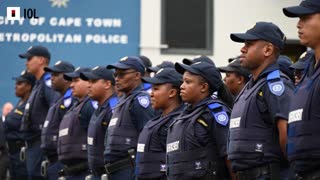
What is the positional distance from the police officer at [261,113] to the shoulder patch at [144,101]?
2.36m

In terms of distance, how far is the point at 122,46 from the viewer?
16.2 meters

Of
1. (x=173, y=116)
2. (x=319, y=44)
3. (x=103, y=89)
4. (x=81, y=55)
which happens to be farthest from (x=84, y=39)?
(x=319, y=44)

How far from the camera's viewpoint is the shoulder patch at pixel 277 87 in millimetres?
7871

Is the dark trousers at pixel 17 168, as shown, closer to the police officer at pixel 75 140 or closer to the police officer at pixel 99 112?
the police officer at pixel 75 140

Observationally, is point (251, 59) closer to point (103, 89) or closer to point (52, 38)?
point (103, 89)

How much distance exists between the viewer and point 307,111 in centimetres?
701

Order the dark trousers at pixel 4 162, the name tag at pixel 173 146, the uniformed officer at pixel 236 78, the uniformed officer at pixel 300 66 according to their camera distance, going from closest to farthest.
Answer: the uniformed officer at pixel 300 66
the name tag at pixel 173 146
the uniformed officer at pixel 236 78
the dark trousers at pixel 4 162

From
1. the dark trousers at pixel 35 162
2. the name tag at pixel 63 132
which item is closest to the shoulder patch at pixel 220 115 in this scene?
the name tag at pixel 63 132

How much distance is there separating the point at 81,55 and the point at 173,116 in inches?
275

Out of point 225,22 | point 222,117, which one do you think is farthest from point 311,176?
point 225,22

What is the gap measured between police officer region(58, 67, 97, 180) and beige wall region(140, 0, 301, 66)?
4.22 m

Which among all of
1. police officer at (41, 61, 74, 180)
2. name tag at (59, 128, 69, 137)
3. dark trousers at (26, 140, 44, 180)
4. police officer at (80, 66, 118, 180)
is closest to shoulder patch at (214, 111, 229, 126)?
police officer at (80, 66, 118, 180)

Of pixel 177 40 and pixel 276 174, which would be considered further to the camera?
pixel 177 40

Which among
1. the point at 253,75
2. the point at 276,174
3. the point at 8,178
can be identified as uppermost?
the point at 253,75
